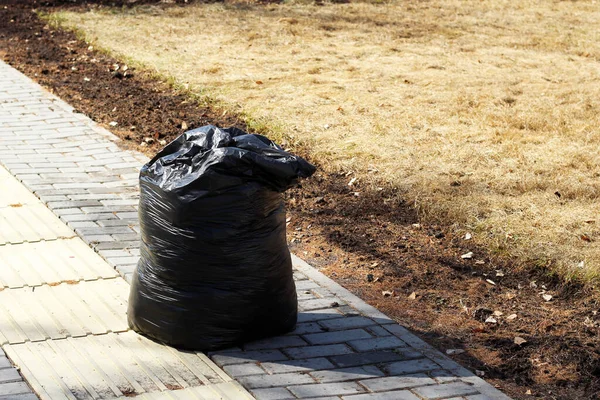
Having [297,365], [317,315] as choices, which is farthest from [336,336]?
[297,365]

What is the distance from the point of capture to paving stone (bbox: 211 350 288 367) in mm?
4723

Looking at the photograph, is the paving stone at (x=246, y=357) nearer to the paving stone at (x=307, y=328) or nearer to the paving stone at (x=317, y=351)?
the paving stone at (x=317, y=351)

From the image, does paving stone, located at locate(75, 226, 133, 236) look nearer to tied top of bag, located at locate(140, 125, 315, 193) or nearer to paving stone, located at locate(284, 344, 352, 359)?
tied top of bag, located at locate(140, 125, 315, 193)

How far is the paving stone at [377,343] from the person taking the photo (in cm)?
496

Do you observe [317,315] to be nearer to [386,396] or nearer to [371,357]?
[371,357]

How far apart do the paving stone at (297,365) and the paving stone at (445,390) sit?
1.63 feet

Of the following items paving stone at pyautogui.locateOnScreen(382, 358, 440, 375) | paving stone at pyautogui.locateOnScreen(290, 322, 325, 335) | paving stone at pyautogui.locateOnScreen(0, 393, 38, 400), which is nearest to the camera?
paving stone at pyautogui.locateOnScreen(0, 393, 38, 400)

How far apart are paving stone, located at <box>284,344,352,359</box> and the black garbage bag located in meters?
0.19

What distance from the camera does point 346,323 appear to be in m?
5.26

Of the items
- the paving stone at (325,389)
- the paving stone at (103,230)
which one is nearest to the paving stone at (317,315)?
the paving stone at (325,389)

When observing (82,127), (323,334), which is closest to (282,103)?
(82,127)

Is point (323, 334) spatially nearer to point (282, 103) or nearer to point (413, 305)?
point (413, 305)

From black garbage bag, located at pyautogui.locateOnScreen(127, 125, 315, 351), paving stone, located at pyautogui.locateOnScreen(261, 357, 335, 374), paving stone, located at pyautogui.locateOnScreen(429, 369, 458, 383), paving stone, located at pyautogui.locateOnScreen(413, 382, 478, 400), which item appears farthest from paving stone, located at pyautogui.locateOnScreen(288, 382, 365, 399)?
black garbage bag, located at pyautogui.locateOnScreen(127, 125, 315, 351)

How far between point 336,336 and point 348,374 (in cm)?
45
